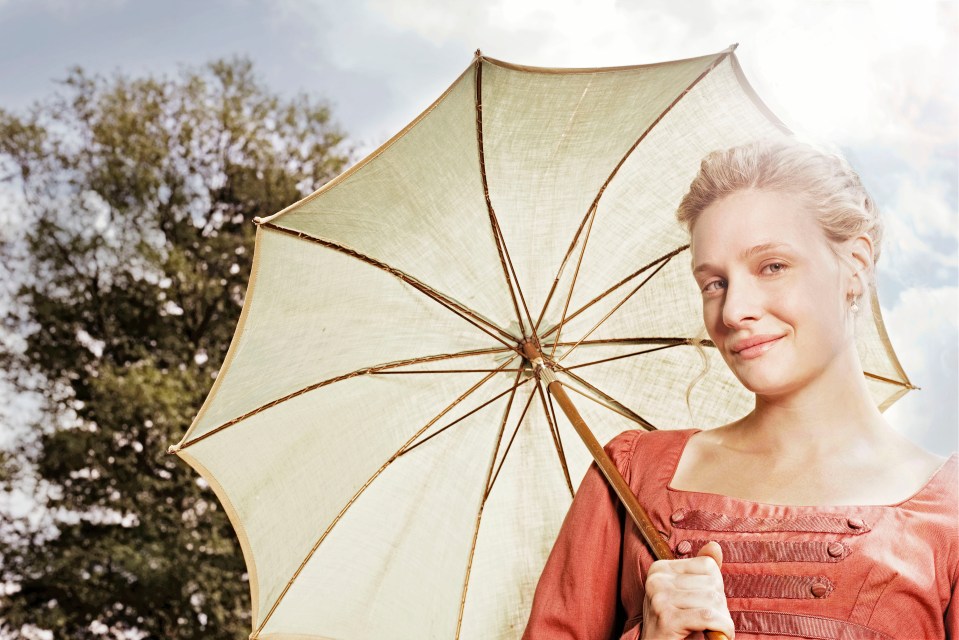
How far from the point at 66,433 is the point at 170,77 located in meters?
3.79

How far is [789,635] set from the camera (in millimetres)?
1253

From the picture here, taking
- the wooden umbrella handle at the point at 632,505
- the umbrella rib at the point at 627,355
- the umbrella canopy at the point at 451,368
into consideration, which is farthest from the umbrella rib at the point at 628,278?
the wooden umbrella handle at the point at 632,505

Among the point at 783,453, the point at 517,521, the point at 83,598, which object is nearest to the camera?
the point at 783,453

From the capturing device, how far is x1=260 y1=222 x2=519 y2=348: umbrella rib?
2.07 meters

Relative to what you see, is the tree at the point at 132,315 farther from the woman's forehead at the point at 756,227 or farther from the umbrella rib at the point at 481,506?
the woman's forehead at the point at 756,227

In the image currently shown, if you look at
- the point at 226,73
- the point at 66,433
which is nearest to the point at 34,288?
the point at 66,433

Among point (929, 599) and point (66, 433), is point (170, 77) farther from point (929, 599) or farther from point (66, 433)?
Answer: point (929, 599)

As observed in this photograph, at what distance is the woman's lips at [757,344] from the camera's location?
1.32 meters

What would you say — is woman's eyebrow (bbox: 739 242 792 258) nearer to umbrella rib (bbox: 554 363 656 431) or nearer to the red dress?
the red dress

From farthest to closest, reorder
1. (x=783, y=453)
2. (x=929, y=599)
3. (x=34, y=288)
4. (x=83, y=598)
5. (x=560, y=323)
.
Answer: (x=34, y=288), (x=83, y=598), (x=560, y=323), (x=783, y=453), (x=929, y=599)

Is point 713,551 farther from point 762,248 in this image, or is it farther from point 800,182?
point 800,182

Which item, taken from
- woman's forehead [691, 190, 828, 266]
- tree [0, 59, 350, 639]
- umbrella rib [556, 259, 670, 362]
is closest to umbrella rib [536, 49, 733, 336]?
umbrella rib [556, 259, 670, 362]

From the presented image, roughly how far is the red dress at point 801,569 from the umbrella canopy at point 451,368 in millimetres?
744

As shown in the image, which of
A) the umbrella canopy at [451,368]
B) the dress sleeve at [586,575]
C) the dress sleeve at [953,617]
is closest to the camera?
the dress sleeve at [953,617]
